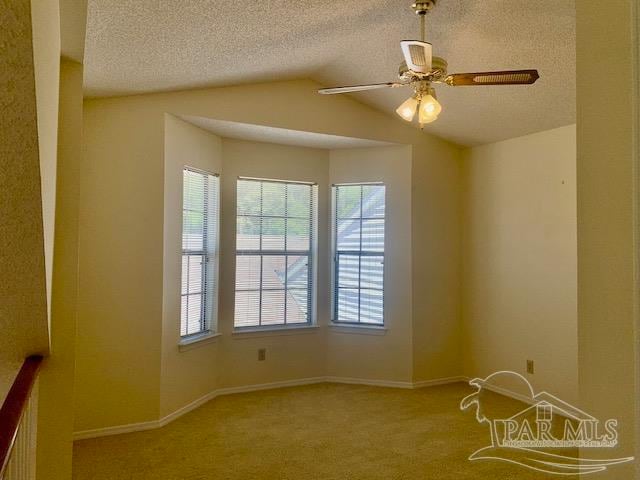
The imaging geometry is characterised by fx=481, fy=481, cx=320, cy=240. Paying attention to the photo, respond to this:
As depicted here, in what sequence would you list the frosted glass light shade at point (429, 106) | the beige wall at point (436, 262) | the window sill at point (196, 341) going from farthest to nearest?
the beige wall at point (436, 262) < the window sill at point (196, 341) < the frosted glass light shade at point (429, 106)

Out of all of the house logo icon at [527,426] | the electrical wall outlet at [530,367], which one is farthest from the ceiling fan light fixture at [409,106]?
the electrical wall outlet at [530,367]

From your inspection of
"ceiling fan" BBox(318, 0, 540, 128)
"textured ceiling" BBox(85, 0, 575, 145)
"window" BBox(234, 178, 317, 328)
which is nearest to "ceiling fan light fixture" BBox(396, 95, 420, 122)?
"ceiling fan" BBox(318, 0, 540, 128)

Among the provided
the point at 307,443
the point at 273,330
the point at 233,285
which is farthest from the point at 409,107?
the point at 273,330

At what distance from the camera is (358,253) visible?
17.2ft

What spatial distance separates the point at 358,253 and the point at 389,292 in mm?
541

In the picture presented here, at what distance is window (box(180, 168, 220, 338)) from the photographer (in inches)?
171

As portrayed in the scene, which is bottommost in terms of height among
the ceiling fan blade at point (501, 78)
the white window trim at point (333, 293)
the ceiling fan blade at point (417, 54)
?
the white window trim at point (333, 293)

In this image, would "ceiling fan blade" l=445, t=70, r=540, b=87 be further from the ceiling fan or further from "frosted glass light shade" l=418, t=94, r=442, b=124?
"frosted glass light shade" l=418, t=94, r=442, b=124

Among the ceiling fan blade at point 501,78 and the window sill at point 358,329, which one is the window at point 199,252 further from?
the ceiling fan blade at point 501,78

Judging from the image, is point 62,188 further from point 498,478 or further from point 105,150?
point 498,478

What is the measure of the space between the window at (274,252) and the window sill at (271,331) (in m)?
0.06

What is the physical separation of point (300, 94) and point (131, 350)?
8.84 feet

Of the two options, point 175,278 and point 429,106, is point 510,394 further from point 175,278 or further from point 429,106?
point 175,278

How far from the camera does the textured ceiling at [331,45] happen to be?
2.78m
